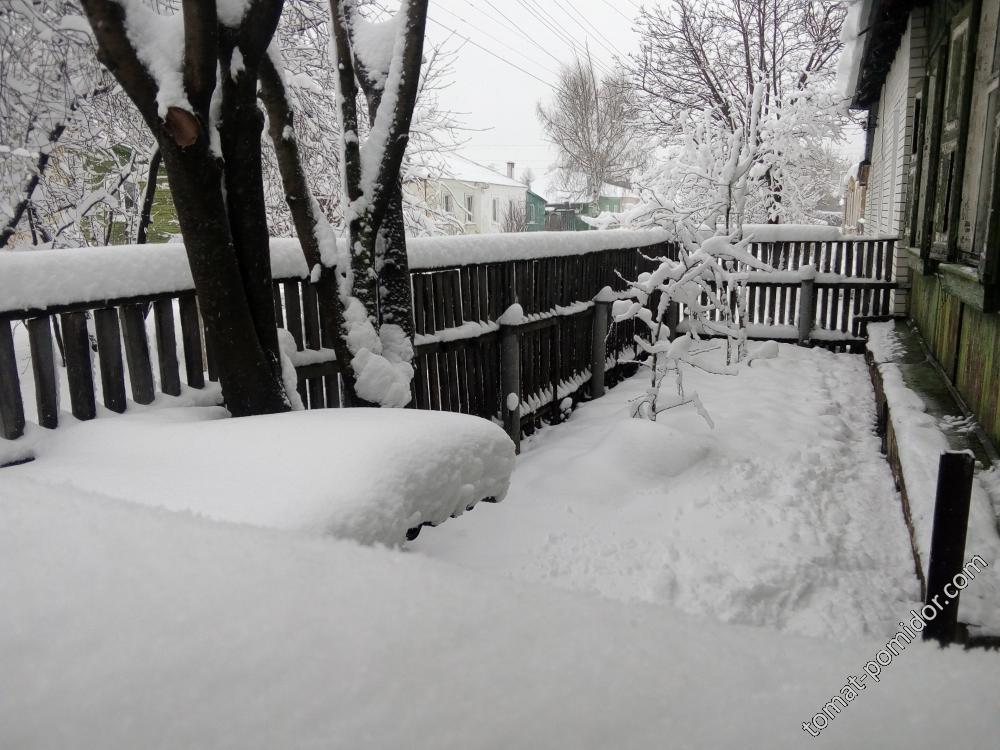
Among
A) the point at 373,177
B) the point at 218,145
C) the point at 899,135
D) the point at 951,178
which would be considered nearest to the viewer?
the point at 218,145

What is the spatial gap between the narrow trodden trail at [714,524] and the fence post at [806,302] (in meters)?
4.16

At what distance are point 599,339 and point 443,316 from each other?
275 centimetres

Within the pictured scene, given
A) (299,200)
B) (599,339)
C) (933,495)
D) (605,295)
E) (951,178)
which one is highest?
(951,178)

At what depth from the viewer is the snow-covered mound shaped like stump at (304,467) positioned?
1.75 m

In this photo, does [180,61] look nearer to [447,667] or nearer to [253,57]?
[253,57]

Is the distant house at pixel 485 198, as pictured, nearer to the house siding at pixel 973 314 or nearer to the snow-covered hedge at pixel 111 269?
the house siding at pixel 973 314

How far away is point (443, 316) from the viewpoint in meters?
4.93

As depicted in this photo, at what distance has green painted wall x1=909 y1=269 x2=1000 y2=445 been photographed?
12.8 feet

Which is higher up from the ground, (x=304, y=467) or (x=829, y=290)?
(x=304, y=467)

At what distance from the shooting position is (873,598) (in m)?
3.39

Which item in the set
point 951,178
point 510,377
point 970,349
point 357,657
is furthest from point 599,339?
point 357,657

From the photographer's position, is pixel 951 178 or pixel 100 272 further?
pixel 951 178

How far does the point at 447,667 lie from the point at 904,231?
10031 millimetres

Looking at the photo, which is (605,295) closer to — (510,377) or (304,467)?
(510,377)
